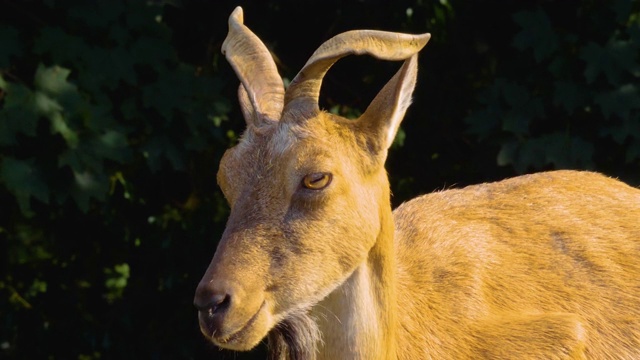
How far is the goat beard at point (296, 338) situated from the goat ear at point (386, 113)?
0.78 meters

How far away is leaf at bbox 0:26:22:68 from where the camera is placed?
796cm

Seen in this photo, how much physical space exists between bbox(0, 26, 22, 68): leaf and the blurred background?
0.05 ft

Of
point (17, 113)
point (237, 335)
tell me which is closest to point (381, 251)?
point (237, 335)

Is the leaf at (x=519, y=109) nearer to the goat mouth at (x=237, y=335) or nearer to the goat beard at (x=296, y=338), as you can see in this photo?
the goat beard at (x=296, y=338)

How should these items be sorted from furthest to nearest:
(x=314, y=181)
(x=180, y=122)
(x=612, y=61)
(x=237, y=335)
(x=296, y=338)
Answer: (x=180, y=122) → (x=612, y=61) → (x=296, y=338) → (x=314, y=181) → (x=237, y=335)

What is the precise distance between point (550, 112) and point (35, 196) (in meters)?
3.46

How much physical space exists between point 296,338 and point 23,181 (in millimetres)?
3232

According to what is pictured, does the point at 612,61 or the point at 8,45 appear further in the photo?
the point at 612,61

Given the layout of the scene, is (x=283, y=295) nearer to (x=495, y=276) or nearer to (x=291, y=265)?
(x=291, y=265)

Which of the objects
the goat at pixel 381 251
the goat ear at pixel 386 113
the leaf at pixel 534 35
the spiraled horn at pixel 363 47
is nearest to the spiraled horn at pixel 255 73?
the goat at pixel 381 251

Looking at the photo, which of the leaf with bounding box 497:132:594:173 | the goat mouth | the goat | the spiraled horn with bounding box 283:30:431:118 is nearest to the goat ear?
the goat

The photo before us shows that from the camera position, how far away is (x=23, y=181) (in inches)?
315

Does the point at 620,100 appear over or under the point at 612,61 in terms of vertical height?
under

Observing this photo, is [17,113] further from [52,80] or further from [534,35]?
[534,35]
